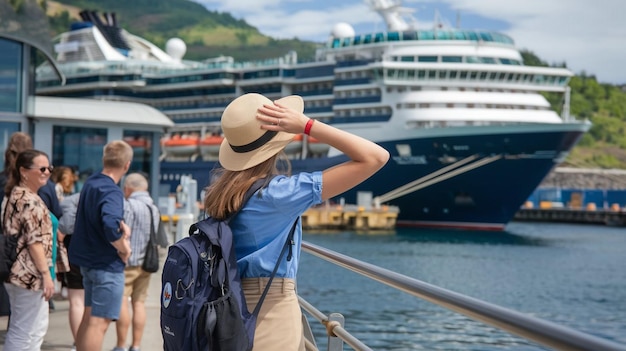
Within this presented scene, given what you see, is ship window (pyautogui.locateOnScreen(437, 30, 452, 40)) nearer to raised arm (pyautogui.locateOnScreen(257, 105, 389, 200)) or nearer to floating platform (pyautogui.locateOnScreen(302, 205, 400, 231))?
floating platform (pyautogui.locateOnScreen(302, 205, 400, 231))

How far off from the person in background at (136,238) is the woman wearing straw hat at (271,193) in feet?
9.04

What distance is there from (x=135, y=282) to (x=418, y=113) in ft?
133

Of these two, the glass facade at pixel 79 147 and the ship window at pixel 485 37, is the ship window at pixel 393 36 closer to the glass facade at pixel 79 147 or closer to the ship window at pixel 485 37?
the ship window at pixel 485 37

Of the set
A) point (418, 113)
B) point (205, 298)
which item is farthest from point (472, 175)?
point (205, 298)

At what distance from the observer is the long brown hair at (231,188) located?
251cm

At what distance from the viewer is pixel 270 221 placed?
252 centimetres

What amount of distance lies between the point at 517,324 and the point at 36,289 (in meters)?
3.08

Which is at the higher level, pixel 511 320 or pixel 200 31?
pixel 200 31

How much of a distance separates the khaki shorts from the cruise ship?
3683cm

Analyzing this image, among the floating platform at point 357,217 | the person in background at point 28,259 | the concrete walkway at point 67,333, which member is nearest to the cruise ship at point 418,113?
the floating platform at point 357,217

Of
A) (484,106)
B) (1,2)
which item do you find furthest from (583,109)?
(1,2)

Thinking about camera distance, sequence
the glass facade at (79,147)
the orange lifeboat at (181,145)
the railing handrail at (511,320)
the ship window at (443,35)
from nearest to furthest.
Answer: the railing handrail at (511,320), the glass facade at (79,147), the ship window at (443,35), the orange lifeboat at (181,145)

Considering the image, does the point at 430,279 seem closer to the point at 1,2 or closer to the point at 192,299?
the point at 1,2

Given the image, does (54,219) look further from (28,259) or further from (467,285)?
(467,285)
